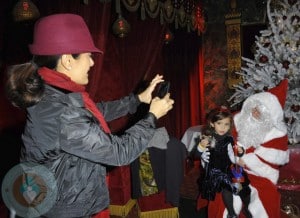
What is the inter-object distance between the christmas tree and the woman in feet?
11.7

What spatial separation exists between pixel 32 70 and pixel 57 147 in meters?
0.37

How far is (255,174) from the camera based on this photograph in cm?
297

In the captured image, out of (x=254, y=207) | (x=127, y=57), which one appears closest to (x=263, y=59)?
(x=127, y=57)

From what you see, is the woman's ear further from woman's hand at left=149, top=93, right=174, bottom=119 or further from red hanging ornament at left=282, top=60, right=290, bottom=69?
red hanging ornament at left=282, top=60, right=290, bottom=69

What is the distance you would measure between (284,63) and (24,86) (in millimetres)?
4129

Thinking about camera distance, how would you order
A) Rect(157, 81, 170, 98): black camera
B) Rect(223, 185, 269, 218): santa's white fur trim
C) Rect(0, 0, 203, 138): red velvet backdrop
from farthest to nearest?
Rect(223, 185, 269, 218): santa's white fur trim, Rect(0, 0, 203, 138): red velvet backdrop, Rect(157, 81, 170, 98): black camera

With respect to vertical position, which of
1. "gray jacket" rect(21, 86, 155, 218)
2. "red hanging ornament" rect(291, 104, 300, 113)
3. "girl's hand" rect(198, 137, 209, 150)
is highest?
"gray jacket" rect(21, 86, 155, 218)

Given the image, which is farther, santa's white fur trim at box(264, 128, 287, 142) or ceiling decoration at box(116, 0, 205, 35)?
ceiling decoration at box(116, 0, 205, 35)

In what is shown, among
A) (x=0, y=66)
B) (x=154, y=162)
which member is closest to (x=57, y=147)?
(x=0, y=66)

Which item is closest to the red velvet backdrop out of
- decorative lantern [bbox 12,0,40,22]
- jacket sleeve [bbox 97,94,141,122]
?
decorative lantern [bbox 12,0,40,22]

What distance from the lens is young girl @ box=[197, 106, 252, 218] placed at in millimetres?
2834

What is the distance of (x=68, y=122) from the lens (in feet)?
4.35

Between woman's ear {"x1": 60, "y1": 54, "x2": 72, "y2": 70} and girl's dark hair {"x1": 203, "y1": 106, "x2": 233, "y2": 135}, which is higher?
woman's ear {"x1": 60, "y1": 54, "x2": 72, "y2": 70}

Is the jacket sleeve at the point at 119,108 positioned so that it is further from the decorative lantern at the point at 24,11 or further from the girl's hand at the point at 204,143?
the girl's hand at the point at 204,143
